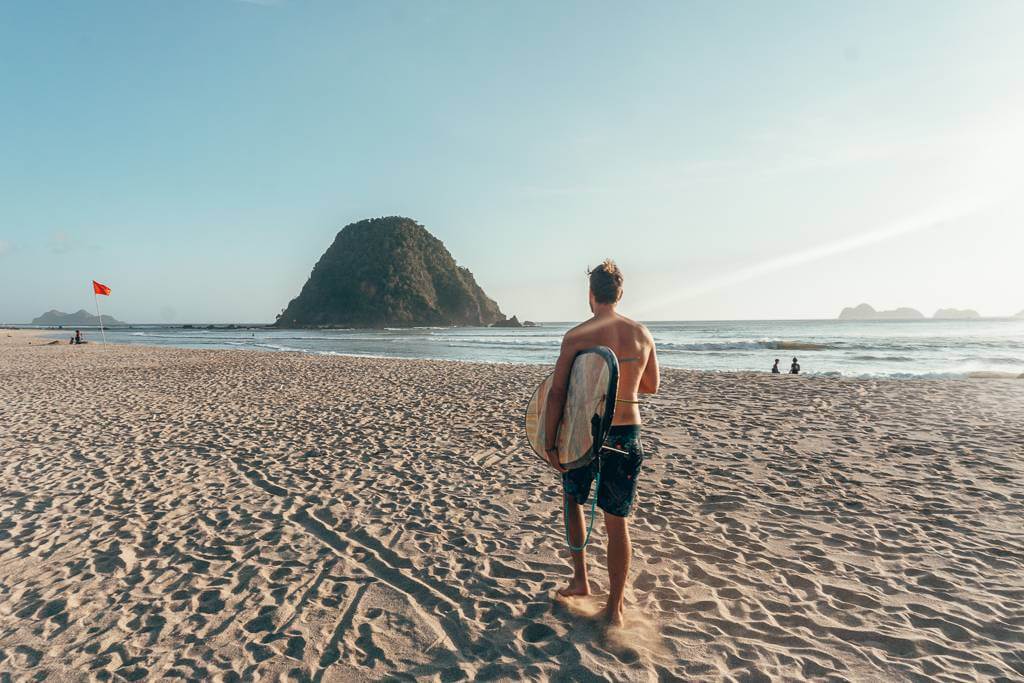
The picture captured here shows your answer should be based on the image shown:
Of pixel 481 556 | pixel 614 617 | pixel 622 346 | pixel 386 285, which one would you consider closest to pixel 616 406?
pixel 622 346

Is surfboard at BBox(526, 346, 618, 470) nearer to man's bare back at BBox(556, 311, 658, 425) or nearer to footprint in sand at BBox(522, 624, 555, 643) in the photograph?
man's bare back at BBox(556, 311, 658, 425)

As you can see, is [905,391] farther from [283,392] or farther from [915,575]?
[283,392]

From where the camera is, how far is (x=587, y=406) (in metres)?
2.80

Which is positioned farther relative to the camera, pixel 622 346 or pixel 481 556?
pixel 481 556

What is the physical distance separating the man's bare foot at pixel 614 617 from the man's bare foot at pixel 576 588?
0.24 meters

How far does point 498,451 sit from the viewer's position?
23.7ft

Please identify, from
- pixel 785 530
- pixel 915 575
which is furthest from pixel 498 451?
pixel 915 575

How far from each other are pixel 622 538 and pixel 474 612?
1.13 m

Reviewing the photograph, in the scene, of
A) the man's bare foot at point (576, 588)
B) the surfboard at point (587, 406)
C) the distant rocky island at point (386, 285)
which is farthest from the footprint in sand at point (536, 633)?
the distant rocky island at point (386, 285)

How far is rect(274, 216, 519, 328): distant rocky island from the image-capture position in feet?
374

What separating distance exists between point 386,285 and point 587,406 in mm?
115314

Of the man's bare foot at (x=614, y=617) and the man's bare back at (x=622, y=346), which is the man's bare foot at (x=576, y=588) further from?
the man's bare back at (x=622, y=346)

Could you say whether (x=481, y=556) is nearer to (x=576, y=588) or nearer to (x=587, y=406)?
(x=576, y=588)

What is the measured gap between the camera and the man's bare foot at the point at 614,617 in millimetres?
3092
